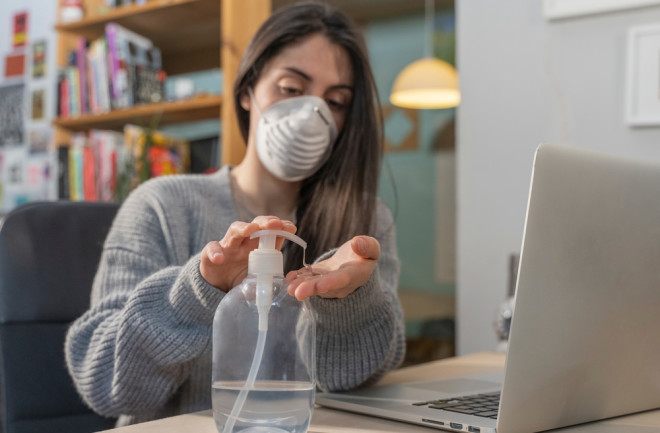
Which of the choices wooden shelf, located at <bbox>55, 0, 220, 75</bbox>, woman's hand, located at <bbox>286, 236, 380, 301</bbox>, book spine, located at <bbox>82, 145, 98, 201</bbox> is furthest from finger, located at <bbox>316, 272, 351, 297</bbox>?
book spine, located at <bbox>82, 145, 98, 201</bbox>

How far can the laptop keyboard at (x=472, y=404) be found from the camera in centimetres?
68

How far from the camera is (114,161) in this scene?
7.57 feet

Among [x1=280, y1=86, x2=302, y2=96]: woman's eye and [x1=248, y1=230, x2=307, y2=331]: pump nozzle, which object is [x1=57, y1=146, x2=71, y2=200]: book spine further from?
[x1=248, y1=230, x2=307, y2=331]: pump nozzle

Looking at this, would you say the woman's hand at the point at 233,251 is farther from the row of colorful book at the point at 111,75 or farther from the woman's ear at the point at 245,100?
the row of colorful book at the point at 111,75

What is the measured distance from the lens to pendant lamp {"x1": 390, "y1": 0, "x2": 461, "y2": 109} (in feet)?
8.88

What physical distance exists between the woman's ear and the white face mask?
3.4 inches

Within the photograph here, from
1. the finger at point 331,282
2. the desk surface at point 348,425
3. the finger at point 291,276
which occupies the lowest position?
the desk surface at point 348,425

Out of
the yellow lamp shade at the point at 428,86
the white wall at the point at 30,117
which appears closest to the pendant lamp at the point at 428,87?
the yellow lamp shade at the point at 428,86

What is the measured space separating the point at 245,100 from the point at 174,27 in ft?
4.18

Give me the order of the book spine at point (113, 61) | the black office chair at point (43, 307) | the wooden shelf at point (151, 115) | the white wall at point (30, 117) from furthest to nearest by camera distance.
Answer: the white wall at point (30, 117) < the book spine at point (113, 61) < the wooden shelf at point (151, 115) < the black office chair at point (43, 307)

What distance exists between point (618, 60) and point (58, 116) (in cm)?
185

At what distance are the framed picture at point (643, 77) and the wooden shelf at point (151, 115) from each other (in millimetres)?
1140

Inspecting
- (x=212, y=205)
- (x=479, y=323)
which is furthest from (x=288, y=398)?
(x=479, y=323)

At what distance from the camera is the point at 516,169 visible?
1.87 m
